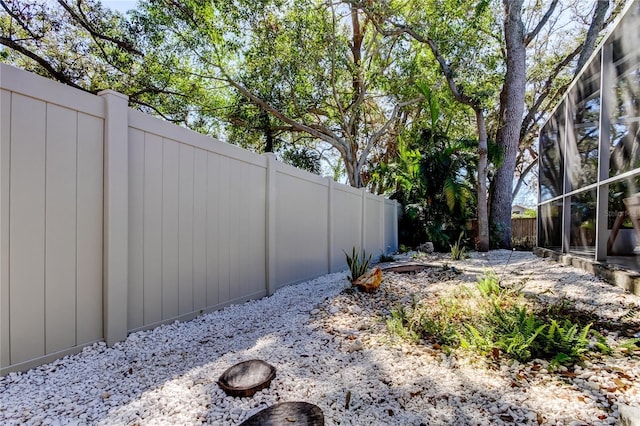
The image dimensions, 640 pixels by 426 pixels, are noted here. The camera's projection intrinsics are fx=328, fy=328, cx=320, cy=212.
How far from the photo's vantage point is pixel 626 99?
3.25 metres

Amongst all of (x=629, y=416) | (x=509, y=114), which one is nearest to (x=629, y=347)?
(x=629, y=416)

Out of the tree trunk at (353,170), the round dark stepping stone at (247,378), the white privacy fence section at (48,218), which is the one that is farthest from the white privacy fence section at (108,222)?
the tree trunk at (353,170)

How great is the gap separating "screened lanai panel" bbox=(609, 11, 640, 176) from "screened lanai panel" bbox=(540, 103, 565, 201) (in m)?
1.93

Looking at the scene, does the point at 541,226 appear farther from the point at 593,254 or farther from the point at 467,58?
the point at 467,58

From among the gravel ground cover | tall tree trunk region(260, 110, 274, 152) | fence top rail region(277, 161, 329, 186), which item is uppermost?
tall tree trunk region(260, 110, 274, 152)

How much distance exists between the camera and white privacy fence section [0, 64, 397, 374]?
1.74 meters

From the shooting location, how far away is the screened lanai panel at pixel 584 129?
3.88 metres

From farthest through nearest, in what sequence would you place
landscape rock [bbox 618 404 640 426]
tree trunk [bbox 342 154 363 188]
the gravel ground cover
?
tree trunk [bbox 342 154 363 188] → the gravel ground cover → landscape rock [bbox 618 404 640 426]

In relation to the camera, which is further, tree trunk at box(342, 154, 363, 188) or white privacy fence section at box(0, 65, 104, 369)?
tree trunk at box(342, 154, 363, 188)

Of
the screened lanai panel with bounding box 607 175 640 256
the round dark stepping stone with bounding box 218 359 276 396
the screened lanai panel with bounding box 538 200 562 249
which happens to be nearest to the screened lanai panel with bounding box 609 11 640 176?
the screened lanai panel with bounding box 607 175 640 256

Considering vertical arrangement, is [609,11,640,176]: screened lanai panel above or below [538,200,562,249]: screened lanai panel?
above

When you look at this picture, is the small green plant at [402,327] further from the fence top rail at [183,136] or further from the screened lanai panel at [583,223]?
the screened lanai panel at [583,223]

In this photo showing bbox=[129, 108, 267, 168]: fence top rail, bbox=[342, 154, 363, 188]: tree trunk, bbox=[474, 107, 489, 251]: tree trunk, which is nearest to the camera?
bbox=[129, 108, 267, 168]: fence top rail

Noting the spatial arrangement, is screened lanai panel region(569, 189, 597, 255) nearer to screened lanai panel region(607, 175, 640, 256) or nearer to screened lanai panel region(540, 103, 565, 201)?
screened lanai panel region(607, 175, 640, 256)
